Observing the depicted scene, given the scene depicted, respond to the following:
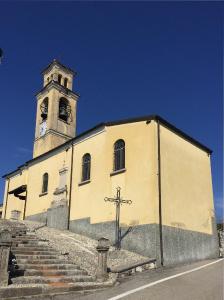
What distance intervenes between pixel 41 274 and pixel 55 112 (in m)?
22.6

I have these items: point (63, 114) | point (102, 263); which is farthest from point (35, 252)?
point (63, 114)

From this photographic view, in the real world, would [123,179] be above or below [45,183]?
below

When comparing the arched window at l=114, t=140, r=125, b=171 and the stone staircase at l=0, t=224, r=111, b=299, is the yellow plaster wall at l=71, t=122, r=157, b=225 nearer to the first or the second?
the arched window at l=114, t=140, r=125, b=171

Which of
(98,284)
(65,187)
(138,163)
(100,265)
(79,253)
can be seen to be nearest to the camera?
(98,284)

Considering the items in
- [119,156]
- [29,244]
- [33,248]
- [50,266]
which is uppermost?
[119,156]

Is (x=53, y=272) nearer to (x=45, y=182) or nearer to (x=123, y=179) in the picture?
(x=123, y=179)

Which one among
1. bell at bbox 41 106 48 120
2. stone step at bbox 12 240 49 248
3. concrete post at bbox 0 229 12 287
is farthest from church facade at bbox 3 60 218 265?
bell at bbox 41 106 48 120

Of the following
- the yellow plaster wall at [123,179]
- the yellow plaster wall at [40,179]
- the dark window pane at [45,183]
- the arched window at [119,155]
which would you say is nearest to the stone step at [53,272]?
the yellow plaster wall at [123,179]

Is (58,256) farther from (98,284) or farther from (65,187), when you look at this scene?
(65,187)

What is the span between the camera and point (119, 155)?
61.3 ft

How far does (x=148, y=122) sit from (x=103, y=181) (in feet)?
13.6

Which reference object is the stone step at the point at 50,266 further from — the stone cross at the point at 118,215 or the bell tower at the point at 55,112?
the bell tower at the point at 55,112

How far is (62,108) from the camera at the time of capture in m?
32.6

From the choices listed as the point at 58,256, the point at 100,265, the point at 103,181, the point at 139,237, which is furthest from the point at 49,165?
the point at 100,265
